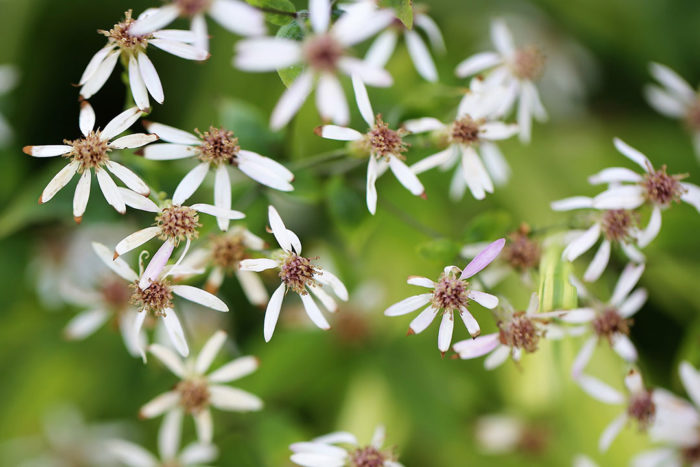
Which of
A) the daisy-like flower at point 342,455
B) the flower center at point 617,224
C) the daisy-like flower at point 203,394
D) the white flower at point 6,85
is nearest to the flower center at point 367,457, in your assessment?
the daisy-like flower at point 342,455

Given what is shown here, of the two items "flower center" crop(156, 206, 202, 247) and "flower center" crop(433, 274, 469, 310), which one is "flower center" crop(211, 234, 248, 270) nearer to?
"flower center" crop(156, 206, 202, 247)

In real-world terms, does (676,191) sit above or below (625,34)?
below

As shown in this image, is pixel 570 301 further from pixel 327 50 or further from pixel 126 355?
pixel 126 355

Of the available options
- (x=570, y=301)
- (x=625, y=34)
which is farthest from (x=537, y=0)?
(x=570, y=301)

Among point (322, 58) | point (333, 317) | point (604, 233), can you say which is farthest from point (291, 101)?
point (333, 317)

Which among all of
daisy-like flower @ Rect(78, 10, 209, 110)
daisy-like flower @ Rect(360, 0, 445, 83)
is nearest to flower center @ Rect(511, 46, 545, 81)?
daisy-like flower @ Rect(360, 0, 445, 83)

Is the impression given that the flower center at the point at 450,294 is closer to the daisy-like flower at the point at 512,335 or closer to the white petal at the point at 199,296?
the daisy-like flower at the point at 512,335
